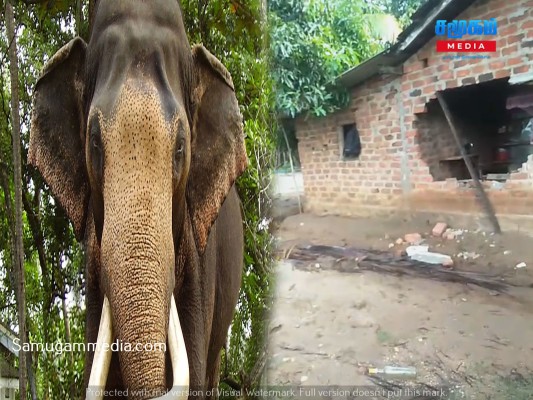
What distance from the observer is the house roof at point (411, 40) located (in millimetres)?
1062

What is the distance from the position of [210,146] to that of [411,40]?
16.4 inches

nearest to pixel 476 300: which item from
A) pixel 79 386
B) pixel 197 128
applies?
pixel 197 128

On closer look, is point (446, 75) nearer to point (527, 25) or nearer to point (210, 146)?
point (527, 25)

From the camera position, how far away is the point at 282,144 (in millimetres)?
1096

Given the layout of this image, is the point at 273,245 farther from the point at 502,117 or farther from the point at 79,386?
the point at 79,386

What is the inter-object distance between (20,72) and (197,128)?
0.83m

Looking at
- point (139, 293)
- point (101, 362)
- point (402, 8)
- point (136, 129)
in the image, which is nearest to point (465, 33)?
point (402, 8)

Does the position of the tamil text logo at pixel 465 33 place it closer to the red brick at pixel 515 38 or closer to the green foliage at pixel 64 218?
the red brick at pixel 515 38

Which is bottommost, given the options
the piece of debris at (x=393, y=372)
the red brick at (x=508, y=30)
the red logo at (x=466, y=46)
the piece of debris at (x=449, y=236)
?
the piece of debris at (x=393, y=372)

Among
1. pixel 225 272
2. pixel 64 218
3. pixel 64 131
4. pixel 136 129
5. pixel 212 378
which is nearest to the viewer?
pixel 136 129

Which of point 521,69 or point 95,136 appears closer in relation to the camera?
point 95,136

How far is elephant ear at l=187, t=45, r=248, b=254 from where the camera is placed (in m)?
1.05

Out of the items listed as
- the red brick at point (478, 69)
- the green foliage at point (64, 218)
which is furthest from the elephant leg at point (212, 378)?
the red brick at point (478, 69)

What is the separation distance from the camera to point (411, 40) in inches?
42.3
